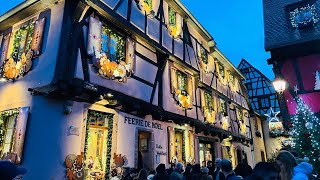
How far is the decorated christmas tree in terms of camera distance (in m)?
7.25

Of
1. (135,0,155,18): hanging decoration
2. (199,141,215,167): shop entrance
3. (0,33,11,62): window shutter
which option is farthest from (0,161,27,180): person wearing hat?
(199,141,215,167): shop entrance

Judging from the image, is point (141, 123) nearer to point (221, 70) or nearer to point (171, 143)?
point (171, 143)

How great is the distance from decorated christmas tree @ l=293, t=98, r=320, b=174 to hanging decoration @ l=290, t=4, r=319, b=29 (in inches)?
223

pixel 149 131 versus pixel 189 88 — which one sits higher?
pixel 189 88

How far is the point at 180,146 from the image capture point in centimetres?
1084

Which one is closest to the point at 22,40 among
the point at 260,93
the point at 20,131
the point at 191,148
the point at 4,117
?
the point at 4,117

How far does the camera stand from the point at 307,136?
25.0ft

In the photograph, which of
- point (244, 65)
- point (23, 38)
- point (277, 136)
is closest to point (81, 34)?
point (23, 38)

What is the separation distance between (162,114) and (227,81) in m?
9.93

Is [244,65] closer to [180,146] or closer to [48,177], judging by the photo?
[180,146]

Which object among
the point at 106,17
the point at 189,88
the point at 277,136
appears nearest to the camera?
the point at 106,17

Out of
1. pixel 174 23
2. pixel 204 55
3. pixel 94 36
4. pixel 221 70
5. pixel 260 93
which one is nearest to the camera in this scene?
pixel 94 36

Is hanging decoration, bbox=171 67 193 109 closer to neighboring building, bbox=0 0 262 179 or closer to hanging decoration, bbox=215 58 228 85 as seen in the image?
neighboring building, bbox=0 0 262 179

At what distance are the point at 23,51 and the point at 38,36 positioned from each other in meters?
0.96
